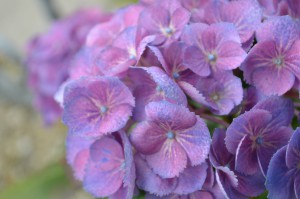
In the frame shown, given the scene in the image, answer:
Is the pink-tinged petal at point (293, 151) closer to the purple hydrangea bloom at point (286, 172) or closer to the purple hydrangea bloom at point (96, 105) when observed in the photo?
the purple hydrangea bloom at point (286, 172)

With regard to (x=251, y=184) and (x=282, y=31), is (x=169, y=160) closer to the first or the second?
(x=251, y=184)

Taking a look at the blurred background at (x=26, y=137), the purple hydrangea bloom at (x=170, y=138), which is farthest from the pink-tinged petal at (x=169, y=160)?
the blurred background at (x=26, y=137)

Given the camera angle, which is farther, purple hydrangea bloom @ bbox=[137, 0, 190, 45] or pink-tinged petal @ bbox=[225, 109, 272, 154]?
purple hydrangea bloom @ bbox=[137, 0, 190, 45]

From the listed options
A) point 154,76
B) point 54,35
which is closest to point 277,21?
point 154,76

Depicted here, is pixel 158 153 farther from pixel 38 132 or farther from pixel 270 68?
pixel 38 132

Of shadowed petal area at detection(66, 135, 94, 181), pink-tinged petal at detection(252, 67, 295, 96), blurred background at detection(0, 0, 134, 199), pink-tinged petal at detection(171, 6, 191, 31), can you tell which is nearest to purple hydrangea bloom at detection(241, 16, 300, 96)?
pink-tinged petal at detection(252, 67, 295, 96)

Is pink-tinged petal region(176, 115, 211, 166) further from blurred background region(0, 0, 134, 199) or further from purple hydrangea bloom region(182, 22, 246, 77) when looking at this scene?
blurred background region(0, 0, 134, 199)
